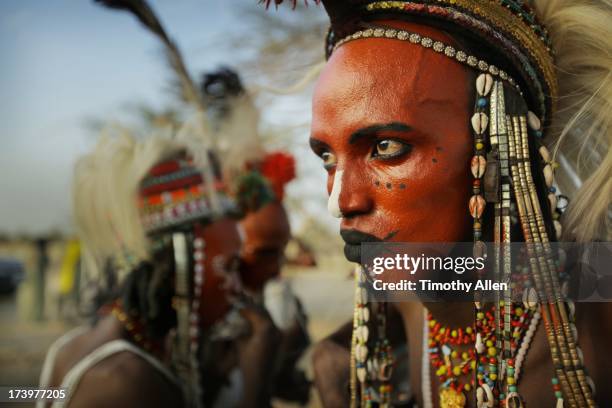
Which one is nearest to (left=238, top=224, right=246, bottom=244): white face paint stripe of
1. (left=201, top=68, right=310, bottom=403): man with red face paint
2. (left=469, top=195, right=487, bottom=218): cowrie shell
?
(left=201, top=68, right=310, bottom=403): man with red face paint

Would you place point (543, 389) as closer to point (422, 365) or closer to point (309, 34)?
point (422, 365)

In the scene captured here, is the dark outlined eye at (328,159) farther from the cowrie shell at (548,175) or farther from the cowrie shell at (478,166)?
the cowrie shell at (548,175)

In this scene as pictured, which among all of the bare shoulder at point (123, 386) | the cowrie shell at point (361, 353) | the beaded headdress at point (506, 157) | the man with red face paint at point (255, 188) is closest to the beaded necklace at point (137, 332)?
the bare shoulder at point (123, 386)

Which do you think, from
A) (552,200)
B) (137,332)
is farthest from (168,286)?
(552,200)

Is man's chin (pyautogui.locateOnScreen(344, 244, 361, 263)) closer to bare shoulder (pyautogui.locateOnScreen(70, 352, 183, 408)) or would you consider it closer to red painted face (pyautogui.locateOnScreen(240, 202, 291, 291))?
bare shoulder (pyautogui.locateOnScreen(70, 352, 183, 408))

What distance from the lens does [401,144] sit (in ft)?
4.49

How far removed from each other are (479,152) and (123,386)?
5.99 feet

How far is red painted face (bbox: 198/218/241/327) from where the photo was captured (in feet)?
9.28

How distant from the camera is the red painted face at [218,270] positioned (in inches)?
111

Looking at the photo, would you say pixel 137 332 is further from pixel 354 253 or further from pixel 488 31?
pixel 488 31

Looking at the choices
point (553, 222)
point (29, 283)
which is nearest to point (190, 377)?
point (553, 222)

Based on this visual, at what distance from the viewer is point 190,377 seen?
2.68 meters

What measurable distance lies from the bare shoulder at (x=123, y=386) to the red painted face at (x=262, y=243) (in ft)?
2.69

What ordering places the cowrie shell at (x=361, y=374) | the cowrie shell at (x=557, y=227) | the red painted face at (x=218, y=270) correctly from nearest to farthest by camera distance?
the cowrie shell at (x=557, y=227) → the cowrie shell at (x=361, y=374) → the red painted face at (x=218, y=270)
